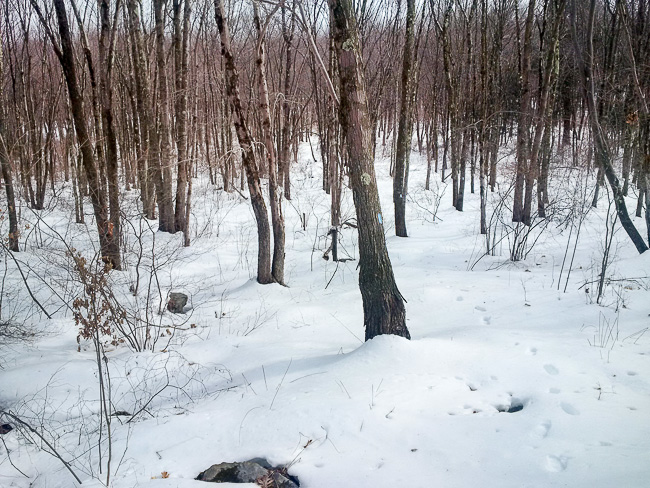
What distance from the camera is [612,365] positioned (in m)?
Answer: 4.16

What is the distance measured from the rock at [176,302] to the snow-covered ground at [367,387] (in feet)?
1.15

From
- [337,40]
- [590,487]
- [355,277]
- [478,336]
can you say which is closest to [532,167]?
[355,277]

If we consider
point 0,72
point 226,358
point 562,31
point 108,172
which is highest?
point 562,31

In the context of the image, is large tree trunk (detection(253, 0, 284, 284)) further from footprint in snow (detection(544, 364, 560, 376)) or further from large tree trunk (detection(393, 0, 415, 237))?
footprint in snow (detection(544, 364, 560, 376))

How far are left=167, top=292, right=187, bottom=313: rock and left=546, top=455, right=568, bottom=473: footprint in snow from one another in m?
5.73

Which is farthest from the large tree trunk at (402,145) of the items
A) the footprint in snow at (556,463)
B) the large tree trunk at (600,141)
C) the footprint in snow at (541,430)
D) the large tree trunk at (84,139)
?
the footprint in snow at (556,463)

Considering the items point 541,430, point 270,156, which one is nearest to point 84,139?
point 270,156

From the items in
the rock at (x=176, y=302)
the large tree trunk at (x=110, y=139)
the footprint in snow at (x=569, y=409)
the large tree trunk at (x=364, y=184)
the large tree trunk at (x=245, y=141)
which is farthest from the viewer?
the large tree trunk at (x=110, y=139)

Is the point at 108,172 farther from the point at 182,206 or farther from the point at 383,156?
the point at 383,156

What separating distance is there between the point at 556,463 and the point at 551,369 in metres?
1.45

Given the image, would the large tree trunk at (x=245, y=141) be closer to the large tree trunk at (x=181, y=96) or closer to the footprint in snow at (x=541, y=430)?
the large tree trunk at (x=181, y=96)

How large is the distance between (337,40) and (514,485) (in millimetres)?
4085

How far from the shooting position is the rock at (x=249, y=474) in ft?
10.1

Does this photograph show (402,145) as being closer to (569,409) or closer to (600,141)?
(600,141)
